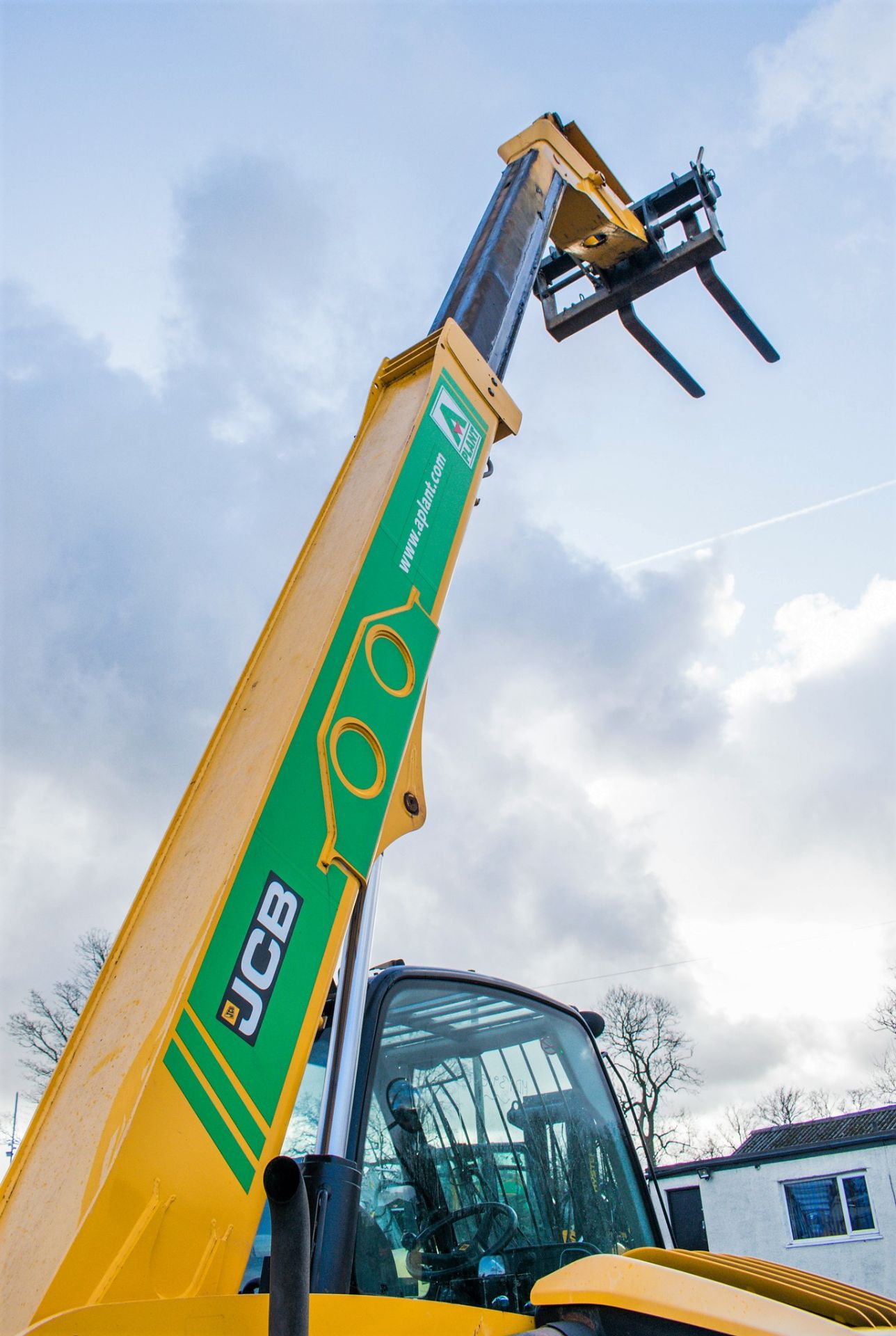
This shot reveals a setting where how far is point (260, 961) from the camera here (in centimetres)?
175

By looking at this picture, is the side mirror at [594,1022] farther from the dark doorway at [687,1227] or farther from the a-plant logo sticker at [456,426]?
the a-plant logo sticker at [456,426]

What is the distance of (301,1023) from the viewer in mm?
1772

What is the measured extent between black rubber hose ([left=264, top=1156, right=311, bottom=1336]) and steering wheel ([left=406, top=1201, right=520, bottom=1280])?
1.04m

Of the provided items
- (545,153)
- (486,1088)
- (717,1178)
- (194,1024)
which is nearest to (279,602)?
(194,1024)

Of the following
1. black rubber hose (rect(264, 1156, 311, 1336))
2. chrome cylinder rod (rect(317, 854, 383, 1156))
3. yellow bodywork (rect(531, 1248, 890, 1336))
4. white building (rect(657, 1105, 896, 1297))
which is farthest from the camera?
white building (rect(657, 1105, 896, 1297))

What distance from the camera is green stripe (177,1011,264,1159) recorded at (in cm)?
156

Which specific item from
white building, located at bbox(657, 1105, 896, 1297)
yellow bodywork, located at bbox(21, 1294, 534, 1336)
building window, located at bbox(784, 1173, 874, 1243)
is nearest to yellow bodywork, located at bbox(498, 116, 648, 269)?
yellow bodywork, located at bbox(21, 1294, 534, 1336)

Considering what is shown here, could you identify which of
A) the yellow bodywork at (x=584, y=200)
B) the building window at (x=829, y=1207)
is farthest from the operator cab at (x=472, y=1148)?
the building window at (x=829, y=1207)

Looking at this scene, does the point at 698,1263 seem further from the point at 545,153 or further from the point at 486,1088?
the point at 545,153

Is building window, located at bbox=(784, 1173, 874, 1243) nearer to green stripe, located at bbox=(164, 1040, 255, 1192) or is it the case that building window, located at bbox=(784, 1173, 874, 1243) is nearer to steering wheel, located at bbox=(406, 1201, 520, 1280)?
steering wheel, located at bbox=(406, 1201, 520, 1280)

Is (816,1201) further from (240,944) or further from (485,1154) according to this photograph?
(240,944)

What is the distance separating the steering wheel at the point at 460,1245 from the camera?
205 cm

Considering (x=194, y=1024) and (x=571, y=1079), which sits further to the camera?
(x=571, y=1079)

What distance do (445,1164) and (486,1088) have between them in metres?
0.27
